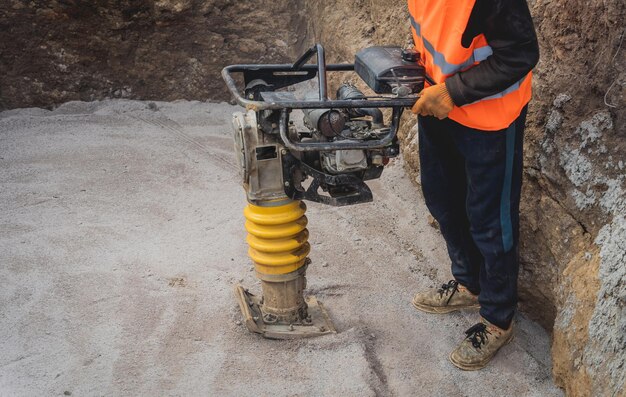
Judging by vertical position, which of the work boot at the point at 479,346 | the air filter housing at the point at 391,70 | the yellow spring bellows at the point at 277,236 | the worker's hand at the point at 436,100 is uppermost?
the air filter housing at the point at 391,70

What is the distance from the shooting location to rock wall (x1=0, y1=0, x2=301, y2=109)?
4477 mm

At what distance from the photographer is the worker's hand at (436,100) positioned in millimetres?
2330

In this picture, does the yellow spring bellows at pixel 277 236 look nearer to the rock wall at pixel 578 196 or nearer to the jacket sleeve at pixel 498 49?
the jacket sleeve at pixel 498 49

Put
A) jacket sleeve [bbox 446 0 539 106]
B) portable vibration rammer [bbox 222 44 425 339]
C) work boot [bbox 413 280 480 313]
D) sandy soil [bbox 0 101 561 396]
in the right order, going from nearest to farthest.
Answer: jacket sleeve [bbox 446 0 539 106] < portable vibration rammer [bbox 222 44 425 339] < sandy soil [bbox 0 101 561 396] < work boot [bbox 413 280 480 313]

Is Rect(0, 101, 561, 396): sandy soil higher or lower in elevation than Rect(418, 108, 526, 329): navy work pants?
lower

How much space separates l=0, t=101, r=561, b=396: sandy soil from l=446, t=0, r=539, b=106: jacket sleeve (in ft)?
3.67

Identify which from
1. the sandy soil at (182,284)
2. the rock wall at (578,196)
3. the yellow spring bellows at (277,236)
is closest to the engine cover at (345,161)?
the yellow spring bellows at (277,236)

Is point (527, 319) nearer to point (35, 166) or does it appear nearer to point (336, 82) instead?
point (336, 82)

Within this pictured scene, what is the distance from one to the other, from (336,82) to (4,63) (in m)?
2.27

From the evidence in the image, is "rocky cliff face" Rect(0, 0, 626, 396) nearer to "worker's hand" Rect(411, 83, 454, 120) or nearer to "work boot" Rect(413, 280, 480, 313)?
"work boot" Rect(413, 280, 480, 313)

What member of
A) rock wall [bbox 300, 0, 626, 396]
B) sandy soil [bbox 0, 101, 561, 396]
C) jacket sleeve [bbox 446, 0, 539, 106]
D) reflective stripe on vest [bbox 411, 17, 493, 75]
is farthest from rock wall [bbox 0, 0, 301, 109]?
jacket sleeve [bbox 446, 0, 539, 106]

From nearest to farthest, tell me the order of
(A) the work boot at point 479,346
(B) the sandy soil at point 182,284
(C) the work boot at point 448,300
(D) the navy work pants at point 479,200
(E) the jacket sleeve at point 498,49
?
(E) the jacket sleeve at point 498,49
(D) the navy work pants at point 479,200
(B) the sandy soil at point 182,284
(A) the work boot at point 479,346
(C) the work boot at point 448,300

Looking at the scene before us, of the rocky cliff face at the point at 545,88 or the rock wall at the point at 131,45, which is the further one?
the rock wall at the point at 131,45

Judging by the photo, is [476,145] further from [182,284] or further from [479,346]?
[182,284]
